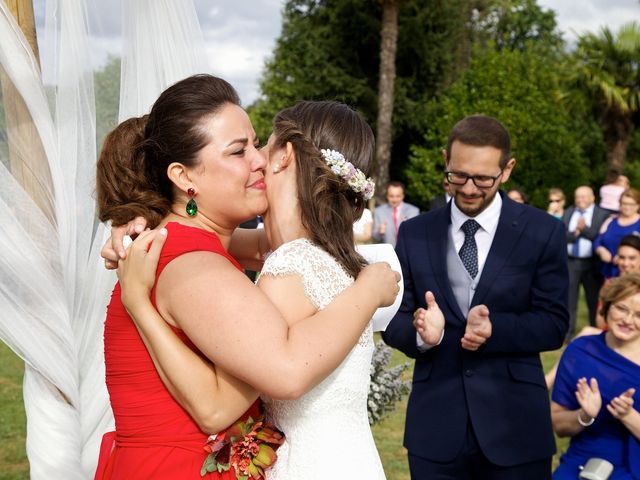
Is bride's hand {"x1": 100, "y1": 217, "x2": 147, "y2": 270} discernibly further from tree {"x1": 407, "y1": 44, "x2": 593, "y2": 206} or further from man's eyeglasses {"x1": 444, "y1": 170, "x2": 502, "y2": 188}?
tree {"x1": 407, "y1": 44, "x2": 593, "y2": 206}

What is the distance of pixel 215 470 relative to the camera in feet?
6.84

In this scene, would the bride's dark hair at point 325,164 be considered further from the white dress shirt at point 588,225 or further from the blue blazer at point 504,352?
the white dress shirt at point 588,225

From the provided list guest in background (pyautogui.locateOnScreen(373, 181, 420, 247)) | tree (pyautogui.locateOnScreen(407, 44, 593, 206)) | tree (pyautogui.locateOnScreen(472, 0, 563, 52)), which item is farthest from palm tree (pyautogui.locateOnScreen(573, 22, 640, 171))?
guest in background (pyautogui.locateOnScreen(373, 181, 420, 247))

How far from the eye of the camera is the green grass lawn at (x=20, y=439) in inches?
236

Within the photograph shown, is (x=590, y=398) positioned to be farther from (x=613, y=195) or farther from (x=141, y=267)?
(x=613, y=195)

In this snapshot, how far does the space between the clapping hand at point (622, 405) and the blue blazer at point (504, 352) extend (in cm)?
71

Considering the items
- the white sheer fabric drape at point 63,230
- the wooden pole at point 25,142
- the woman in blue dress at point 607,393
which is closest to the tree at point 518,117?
the woman in blue dress at point 607,393

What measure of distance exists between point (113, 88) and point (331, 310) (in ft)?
5.01

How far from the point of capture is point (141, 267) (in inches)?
78.7

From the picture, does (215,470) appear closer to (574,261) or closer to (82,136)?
(82,136)

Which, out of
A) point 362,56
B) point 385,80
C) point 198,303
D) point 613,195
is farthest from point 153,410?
point 362,56

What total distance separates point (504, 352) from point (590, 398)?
3.39 ft

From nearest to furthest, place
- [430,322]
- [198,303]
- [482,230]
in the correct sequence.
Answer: [198,303]
[430,322]
[482,230]

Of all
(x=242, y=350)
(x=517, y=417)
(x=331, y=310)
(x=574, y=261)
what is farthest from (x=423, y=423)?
(x=574, y=261)
